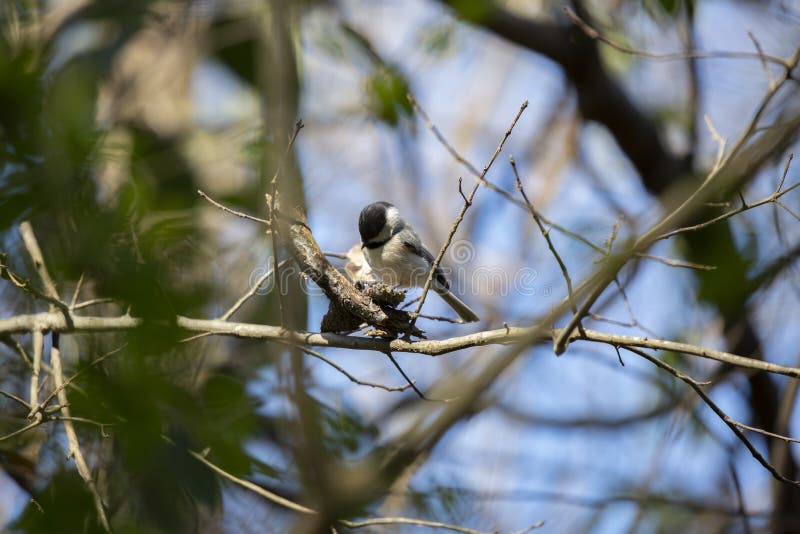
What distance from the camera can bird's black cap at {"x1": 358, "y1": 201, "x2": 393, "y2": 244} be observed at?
12.9ft

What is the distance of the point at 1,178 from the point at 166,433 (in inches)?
28.9

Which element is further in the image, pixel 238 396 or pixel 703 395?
pixel 703 395

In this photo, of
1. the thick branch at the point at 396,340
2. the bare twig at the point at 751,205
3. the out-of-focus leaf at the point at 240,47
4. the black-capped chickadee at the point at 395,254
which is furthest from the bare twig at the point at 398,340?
the out-of-focus leaf at the point at 240,47

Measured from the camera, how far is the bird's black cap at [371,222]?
3943mm

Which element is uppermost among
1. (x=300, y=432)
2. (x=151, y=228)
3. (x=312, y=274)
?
(x=151, y=228)

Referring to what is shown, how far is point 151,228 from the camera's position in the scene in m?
1.59

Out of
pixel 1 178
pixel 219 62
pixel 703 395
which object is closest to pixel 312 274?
pixel 1 178

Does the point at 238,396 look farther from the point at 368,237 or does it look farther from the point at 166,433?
the point at 368,237

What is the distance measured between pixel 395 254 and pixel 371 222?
0.26 meters

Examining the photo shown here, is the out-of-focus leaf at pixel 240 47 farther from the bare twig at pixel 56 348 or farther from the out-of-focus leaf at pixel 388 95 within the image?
the bare twig at pixel 56 348

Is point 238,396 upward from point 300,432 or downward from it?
downward

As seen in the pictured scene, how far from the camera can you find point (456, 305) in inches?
164

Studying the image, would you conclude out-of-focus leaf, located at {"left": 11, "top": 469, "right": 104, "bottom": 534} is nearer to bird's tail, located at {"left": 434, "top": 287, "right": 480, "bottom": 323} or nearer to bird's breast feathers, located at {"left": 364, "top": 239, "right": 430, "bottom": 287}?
bird's breast feathers, located at {"left": 364, "top": 239, "right": 430, "bottom": 287}

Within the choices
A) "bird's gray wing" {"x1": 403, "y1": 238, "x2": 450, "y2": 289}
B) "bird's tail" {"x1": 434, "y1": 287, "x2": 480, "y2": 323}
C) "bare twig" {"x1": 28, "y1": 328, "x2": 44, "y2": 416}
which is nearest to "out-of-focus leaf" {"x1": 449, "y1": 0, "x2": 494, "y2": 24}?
"bird's gray wing" {"x1": 403, "y1": 238, "x2": 450, "y2": 289}
